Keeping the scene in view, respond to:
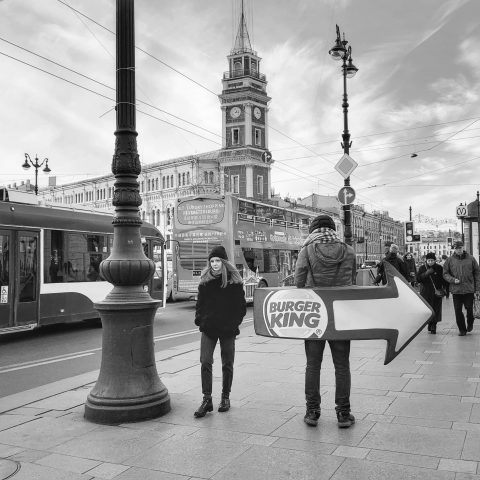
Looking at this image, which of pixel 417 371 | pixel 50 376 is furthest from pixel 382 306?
pixel 50 376

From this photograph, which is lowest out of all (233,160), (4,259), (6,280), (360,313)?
(360,313)

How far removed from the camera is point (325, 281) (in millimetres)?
5379

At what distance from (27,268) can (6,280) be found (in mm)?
643

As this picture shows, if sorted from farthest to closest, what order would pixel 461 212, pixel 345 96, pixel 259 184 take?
1. pixel 259 184
2. pixel 461 212
3. pixel 345 96

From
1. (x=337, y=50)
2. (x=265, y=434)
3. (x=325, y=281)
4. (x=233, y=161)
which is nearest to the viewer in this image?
(x=265, y=434)

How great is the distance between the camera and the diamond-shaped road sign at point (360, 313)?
211 inches

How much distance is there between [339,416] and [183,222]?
626 inches

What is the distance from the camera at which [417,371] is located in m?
7.43

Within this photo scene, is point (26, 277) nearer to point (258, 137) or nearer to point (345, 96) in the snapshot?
point (345, 96)

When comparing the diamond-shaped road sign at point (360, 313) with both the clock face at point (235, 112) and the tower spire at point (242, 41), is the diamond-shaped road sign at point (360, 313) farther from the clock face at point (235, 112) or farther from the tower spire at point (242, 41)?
the tower spire at point (242, 41)

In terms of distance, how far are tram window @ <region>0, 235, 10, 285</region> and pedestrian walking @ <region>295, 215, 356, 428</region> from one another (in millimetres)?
8345

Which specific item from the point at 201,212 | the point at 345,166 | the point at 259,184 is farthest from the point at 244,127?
the point at 345,166

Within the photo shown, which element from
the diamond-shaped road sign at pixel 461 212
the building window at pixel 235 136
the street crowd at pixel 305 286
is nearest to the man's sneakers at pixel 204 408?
the street crowd at pixel 305 286

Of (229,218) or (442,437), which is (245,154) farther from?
(442,437)
